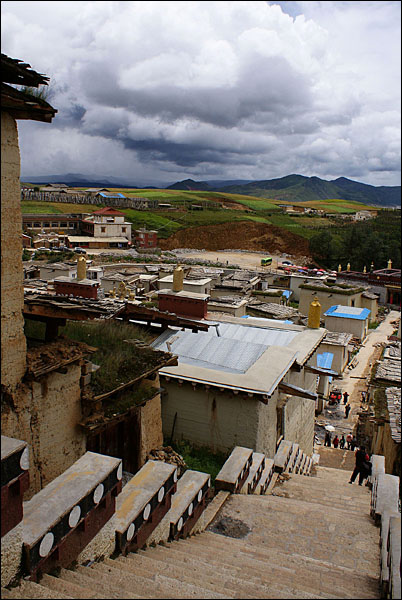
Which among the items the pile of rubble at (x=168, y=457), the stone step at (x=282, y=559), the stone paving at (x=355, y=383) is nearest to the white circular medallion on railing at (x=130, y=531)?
the stone step at (x=282, y=559)

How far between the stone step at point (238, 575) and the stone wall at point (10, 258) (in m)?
2.76

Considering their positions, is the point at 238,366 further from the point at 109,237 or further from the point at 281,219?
the point at 281,219

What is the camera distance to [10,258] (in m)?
5.61

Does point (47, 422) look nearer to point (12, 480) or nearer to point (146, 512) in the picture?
point (146, 512)

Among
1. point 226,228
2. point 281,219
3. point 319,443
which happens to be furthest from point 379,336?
point 281,219

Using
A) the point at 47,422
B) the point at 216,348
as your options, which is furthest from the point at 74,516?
the point at 216,348

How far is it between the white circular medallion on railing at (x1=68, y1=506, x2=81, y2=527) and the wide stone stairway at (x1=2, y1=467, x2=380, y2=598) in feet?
1.32

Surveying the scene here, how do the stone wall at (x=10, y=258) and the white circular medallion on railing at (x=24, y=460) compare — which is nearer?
the white circular medallion on railing at (x=24, y=460)

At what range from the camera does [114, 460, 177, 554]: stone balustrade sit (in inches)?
210

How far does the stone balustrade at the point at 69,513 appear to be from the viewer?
411 centimetres

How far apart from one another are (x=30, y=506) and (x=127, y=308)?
8679mm

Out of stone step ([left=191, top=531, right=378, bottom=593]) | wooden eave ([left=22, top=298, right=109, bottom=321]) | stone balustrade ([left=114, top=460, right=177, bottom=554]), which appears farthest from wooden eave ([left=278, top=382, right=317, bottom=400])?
wooden eave ([left=22, top=298, right=109, bottom=321])

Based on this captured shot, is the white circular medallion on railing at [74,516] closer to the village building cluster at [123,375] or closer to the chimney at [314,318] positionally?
the village building cluster at [123,375]

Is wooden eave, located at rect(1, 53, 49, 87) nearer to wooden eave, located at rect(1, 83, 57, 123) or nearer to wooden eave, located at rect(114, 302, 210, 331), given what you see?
wooden eave, located at rect(1, 83, 57, 123)
